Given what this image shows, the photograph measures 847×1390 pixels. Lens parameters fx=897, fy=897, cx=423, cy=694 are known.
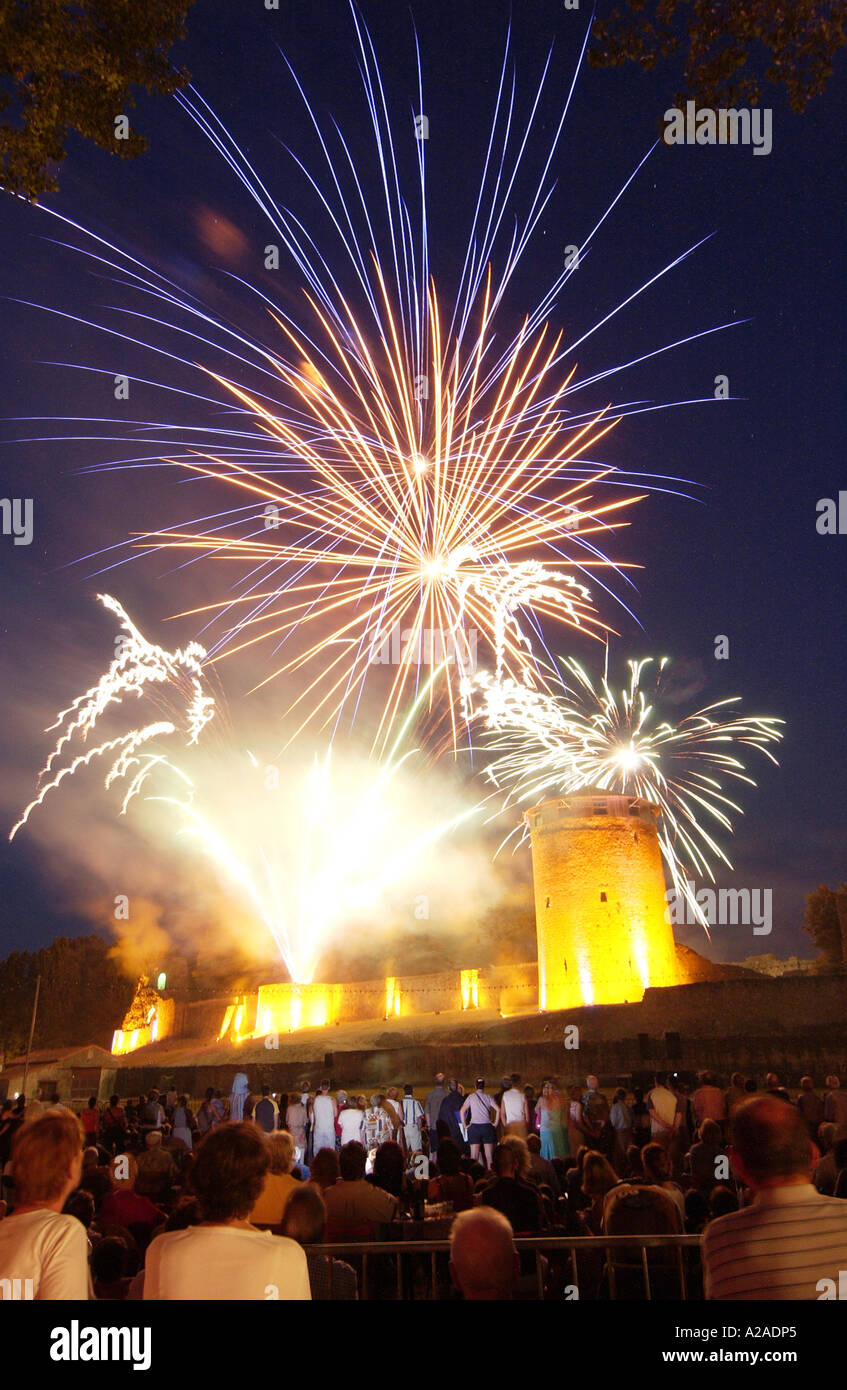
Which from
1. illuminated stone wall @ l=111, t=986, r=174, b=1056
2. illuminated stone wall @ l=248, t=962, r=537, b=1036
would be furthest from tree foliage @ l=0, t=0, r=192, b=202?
illuminated stone wall @ l=111, t=986, r=174, b=1056

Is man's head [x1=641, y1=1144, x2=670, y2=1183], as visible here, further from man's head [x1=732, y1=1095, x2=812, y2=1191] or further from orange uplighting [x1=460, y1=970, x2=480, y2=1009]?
orange uplighting [x1=460, y1=970, x2=480, y2=1009]

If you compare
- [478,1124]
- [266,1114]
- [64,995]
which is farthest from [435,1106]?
[64,995]

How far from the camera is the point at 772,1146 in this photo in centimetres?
288

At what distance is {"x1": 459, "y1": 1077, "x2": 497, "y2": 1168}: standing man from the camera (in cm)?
1188

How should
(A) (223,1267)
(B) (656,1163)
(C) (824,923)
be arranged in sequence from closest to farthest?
(A) (223,1267)
(B) (656,1163)
(C) (824,923)

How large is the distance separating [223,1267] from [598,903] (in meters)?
34.6

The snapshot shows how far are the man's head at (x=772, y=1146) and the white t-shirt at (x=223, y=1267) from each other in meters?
1.46

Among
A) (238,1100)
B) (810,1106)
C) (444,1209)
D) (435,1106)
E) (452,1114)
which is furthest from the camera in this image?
(238,1100)

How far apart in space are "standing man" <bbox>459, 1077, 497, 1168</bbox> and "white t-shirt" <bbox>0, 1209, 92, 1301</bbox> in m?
9.72

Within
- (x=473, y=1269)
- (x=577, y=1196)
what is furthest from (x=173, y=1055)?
(x=473, y=1269)

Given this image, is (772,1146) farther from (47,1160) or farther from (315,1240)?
(315,1240)

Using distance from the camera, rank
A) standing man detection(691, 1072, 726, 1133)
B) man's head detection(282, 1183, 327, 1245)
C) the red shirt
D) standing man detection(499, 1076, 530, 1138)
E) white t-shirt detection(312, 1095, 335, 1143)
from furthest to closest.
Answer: white t-shirt detection(312, 1095, 335, 1143)
standing man detection(499, 1076, 530, 1138)
standing man detection(691, 1072, 726, 1133)
the red shirt
man's head detection(282, 1183, 327, 1245)

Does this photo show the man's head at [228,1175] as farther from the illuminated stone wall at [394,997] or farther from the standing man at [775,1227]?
the illuminated stone wall at [394,997]
